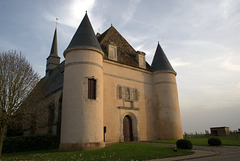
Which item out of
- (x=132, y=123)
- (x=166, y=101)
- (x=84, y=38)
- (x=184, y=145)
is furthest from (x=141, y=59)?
(x=184, y=145)

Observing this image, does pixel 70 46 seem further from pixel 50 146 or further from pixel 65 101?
pixel 50 146

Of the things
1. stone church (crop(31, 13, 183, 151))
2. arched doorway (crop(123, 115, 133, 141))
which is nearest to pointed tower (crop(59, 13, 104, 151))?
stone church (crop(31, 13, 183, 151))

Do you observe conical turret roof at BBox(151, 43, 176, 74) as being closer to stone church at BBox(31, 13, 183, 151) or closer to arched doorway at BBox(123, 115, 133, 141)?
stone church at BBox(31, 13, 183, 151)

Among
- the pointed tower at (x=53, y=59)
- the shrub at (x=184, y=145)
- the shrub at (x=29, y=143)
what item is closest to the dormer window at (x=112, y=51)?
the shrub at (x=29, y=143)

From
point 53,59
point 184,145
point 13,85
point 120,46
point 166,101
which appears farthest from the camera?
point 53,59

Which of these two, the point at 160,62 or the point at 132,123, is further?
the point at 160,62

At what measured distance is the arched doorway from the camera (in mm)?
20772

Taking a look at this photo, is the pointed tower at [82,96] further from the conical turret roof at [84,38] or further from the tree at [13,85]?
the tree at [13,85]

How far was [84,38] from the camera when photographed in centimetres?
1867

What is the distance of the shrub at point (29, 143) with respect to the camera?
57.5 ft

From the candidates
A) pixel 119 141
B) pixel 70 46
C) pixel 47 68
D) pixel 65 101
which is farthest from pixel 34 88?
pixel 47 68

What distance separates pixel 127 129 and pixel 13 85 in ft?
40.1

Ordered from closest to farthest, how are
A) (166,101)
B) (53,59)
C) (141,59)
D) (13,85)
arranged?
(13,85), (166,101), (141,59), (53,59)

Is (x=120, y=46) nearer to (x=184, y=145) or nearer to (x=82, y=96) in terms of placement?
(x=82, y=96)
